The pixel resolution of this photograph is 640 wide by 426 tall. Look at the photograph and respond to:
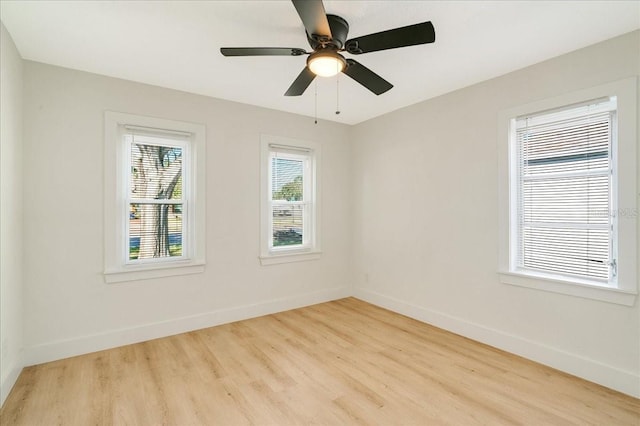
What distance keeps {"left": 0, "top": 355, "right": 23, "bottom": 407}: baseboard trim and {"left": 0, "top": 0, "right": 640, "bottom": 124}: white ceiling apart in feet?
8.27

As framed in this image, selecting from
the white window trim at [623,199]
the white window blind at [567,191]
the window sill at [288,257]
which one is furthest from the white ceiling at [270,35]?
the window sill at [288,257]

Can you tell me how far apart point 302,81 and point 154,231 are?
2.28 metres

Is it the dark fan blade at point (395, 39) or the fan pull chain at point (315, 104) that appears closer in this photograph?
the dark fan blade at point (395, 39)

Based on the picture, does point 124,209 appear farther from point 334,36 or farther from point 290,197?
point 334,36

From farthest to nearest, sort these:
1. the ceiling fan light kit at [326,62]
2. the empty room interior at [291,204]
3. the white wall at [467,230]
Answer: the white wall at [467,230] → the empty room interior at [291,204] → the ceiling fan light kit at [326,62]

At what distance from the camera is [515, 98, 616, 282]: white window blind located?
2.53 metres

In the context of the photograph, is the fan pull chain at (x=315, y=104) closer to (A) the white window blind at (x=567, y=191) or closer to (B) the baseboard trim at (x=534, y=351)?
(A) the white window blind at (x=567, y=191)

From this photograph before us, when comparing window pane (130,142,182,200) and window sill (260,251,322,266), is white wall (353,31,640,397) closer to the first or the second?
window sill (260,251,322,266)

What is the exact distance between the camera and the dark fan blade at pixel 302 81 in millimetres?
2309

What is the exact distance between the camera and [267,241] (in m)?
4.07

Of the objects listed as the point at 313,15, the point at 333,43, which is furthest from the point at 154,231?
the point at 313,15

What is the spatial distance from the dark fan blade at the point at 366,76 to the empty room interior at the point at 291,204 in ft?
0.07

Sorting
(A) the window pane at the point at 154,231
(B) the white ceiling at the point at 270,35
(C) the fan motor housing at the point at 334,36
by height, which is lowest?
(A) the window pane at the point at 154,231

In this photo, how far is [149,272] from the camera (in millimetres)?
3279
